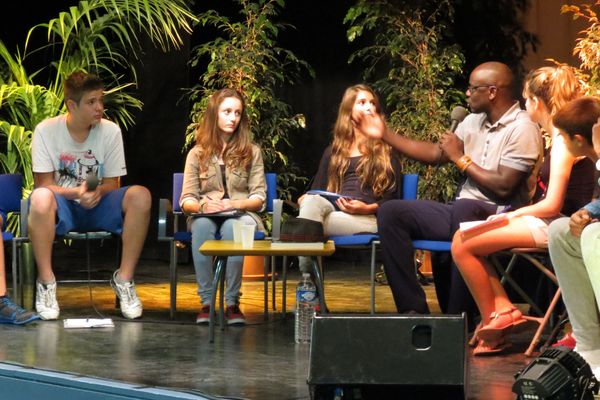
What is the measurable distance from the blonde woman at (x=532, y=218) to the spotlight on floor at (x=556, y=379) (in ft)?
4.17

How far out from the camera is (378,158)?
5.37 metres

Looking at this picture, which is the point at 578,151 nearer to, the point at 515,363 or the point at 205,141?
the point at 515,363

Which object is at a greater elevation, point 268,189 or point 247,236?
point 268,189

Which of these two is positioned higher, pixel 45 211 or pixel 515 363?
pixel 45 211

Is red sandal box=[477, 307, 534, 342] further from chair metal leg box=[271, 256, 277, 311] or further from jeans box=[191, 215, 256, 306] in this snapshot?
chair metal leg box=[271, 256, 277, 311]

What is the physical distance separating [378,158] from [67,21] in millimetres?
2338

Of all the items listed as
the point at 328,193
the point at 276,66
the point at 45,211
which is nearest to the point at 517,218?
the point at 328,193

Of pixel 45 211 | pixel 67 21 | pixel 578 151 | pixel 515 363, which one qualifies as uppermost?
pixel 67 21

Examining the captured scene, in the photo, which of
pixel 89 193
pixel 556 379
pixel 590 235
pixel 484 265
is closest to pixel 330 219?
pixel 484 265

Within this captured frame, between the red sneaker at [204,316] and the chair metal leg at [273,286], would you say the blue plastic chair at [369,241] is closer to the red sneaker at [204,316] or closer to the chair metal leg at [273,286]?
the chair metal leg at [273,286]

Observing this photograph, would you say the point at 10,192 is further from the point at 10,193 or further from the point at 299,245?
the point at 299,245

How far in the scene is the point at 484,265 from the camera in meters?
4.41

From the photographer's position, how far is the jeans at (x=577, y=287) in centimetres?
390

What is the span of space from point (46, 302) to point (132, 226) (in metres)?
0.53
